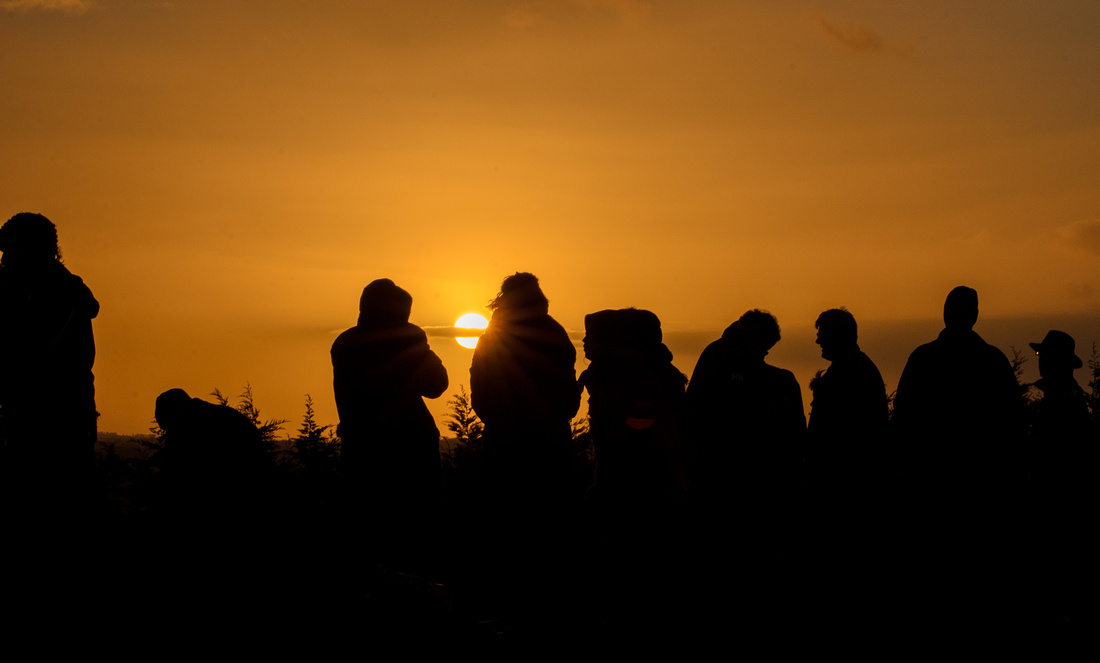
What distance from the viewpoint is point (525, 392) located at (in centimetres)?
718

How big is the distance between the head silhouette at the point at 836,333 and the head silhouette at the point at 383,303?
135 inches

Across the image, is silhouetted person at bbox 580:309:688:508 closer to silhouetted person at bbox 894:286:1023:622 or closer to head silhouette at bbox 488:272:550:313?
head silhouette at bbox 488:272:550:313

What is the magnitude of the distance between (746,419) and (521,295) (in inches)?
81.2

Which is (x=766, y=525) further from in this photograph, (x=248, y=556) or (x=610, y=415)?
(x=248, y=556)

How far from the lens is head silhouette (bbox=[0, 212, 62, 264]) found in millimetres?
6609

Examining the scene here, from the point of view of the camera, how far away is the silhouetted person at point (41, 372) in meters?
6.52

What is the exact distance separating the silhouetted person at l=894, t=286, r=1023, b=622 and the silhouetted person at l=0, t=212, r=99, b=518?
5851 millimetres

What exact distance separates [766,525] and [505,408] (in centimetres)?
225

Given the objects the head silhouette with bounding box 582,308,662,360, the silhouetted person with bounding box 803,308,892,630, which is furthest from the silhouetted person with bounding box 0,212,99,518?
the silhouetted person with bounding box 803,308,892,630

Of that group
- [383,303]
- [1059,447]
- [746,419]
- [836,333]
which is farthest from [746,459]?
[383,303]

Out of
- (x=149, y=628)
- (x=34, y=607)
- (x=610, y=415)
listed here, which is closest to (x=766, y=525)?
(x=610, y=415)

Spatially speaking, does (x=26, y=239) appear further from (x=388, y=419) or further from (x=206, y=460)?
(x=388, y=419)

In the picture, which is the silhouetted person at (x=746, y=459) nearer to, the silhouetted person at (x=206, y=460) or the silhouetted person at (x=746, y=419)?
the silhouetted person at (x=746, y=419)

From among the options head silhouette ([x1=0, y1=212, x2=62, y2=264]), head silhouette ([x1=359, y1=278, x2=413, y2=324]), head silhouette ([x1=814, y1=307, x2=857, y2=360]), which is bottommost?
head silhouette ([x1=814, y1=307, x2=857, y2=360])
